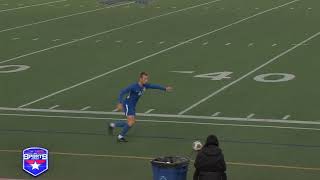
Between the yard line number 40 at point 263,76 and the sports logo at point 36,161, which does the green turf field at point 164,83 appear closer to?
the yard line number 40 at point 263,76

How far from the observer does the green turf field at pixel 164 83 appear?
17984mm

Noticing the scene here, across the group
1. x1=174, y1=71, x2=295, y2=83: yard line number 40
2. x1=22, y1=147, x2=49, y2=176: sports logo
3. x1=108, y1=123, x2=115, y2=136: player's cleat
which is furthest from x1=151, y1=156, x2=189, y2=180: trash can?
x1=174, y1=71, x2=295, y2=83: yard line number 40

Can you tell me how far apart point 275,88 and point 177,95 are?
3.10 m

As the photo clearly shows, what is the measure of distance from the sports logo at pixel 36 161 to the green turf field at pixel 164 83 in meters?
0.23

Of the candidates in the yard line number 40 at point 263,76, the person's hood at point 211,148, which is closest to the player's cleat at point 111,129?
the person's hood at point 211,148

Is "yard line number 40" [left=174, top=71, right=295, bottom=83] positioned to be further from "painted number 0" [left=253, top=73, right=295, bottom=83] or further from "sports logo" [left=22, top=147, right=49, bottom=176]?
"sports logo" [left=22, top=147, right=49, bottom=176]

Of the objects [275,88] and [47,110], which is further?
[275,88]

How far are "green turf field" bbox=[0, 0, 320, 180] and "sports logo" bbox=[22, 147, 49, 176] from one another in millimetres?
234

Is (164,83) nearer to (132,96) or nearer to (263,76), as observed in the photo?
(263,76)

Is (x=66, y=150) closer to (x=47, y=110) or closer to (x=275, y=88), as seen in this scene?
(x=47, y=110)

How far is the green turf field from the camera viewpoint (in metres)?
18.0

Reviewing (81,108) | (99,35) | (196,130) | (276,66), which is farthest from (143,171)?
(99,35)

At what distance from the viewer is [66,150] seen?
61.1ft

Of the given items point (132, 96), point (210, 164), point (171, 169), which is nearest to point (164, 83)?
point (132, 96)
